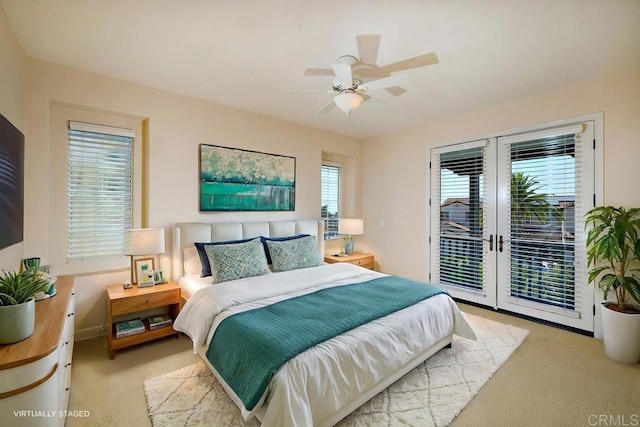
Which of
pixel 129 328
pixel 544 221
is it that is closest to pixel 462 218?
pixel 544 221

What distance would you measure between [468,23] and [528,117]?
2007mm

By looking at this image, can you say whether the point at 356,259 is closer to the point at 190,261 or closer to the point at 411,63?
the point at 190,261

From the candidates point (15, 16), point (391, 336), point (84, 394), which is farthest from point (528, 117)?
point (84, 394)

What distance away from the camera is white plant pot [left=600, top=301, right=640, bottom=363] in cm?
251

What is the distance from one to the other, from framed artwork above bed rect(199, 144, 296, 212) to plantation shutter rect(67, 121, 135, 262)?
79 cm

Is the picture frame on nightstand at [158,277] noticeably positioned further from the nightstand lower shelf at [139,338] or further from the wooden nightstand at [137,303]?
the nightstand lower shelf at [139,338]

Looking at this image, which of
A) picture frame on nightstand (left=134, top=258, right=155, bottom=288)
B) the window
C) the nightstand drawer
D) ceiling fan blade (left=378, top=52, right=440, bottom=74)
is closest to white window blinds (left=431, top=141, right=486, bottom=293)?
the window

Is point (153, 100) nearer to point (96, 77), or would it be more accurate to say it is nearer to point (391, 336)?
point (96, 77)

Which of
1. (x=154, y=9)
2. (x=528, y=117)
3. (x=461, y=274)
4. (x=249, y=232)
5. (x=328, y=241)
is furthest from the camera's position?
(x=328, y=241)

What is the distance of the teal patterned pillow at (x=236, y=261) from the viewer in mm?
2912

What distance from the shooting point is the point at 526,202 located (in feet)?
11.5

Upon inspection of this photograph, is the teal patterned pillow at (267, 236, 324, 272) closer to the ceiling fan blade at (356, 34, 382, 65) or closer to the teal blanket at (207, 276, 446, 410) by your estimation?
the teal blanket at (207, 276, 446, 410)

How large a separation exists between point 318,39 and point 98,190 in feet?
8.76

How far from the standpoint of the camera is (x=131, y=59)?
2572mm
